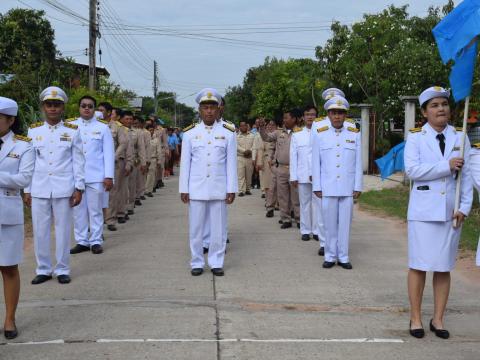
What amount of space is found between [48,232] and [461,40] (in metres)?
4.56

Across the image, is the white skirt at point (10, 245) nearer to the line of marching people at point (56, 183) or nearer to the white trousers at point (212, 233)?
the line of marching people at point (56, 183)

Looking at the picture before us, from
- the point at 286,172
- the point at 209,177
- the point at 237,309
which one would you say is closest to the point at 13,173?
the point at 237,309

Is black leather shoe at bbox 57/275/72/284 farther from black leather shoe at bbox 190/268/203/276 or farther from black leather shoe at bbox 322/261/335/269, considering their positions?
black leather shoe at bbox 322/261/335/269

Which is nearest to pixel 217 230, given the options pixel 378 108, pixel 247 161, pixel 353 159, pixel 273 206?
pixel 353 159

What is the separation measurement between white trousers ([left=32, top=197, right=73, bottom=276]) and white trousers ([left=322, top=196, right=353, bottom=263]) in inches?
118

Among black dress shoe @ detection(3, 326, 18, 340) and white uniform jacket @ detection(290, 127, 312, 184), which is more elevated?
white uniform jacket @ detection(290, 127, 312, 184)

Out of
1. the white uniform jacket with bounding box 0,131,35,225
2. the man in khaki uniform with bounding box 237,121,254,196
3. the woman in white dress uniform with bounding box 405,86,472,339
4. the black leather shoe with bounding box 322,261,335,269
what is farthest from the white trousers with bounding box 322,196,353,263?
the man in khaki uniform with bounding box 237,121,254,196

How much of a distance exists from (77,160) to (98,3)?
769 inches

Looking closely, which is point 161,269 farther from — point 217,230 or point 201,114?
point 201,114

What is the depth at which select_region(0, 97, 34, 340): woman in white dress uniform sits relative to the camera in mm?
5184

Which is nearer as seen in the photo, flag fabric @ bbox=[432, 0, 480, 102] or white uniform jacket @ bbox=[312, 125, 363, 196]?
flag fabric @ bbox=[432, 0, 480, 102]

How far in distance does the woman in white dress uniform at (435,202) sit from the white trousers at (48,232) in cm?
372

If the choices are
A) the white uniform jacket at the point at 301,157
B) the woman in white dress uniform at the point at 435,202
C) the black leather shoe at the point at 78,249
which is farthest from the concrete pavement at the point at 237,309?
the white uniform jacket at the point at 301,157

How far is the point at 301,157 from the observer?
10.1 meters
